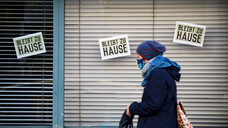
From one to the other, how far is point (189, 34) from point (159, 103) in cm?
208

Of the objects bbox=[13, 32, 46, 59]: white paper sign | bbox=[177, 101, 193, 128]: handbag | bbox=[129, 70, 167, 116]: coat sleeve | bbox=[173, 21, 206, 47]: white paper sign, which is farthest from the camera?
bbox=[13, 32, 46, 59]: white paper sign

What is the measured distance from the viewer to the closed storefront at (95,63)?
4617 millimetres

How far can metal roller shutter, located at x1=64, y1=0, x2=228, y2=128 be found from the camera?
4.62m

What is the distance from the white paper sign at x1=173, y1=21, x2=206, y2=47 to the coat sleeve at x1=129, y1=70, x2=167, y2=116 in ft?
6.06

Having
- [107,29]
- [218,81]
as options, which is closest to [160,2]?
[107,29]

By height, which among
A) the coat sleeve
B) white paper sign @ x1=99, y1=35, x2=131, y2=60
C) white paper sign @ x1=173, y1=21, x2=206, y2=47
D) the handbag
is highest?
white paper sign @ x1=173, y1=21, x2=206, y2=47

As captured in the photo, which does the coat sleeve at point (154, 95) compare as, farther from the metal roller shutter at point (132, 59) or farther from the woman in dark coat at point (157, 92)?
the metal roller shutter at point (132, 59)

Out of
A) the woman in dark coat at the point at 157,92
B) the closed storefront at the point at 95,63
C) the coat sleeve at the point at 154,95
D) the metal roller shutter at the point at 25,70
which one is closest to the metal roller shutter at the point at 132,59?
the closed storefront at the point at 95,63

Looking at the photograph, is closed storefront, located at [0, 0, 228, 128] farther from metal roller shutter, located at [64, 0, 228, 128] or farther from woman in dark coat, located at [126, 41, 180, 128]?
woman in dark coat, located at [126, 41, 180, 128]

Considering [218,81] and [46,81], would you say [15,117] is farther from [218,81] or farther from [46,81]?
[218,81]

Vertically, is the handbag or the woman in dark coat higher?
the woman in dark coat

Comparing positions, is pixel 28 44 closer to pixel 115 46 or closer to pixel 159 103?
pixel 115 46

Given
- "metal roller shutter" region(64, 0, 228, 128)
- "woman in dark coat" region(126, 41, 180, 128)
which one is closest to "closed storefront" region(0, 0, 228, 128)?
"metal roller shutter" region(64, 0, 228, 128)

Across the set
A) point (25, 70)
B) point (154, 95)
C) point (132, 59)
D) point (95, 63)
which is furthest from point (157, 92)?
point (25, 70)
